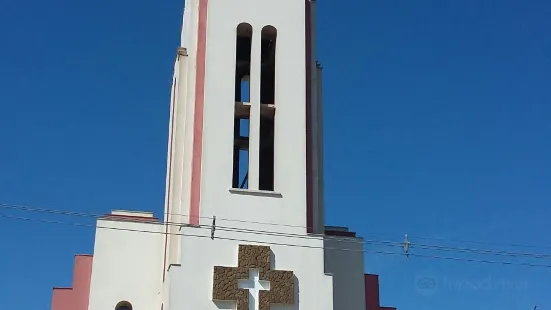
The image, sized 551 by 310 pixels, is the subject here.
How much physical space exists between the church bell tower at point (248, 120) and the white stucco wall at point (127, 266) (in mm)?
811

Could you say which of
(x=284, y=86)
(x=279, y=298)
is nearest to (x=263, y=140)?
(x=284, y=86)

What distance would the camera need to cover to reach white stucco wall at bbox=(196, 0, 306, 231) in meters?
21.3

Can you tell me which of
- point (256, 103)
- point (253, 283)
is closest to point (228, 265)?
point (253, 283)

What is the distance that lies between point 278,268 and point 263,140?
4157mm

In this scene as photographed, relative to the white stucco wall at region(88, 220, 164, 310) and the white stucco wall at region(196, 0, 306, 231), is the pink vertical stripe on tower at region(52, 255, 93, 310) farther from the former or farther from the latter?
the white stucco wall at region(196, 0, 306, 231)

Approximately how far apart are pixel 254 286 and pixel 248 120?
172 inches

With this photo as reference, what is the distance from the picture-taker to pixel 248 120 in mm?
22812

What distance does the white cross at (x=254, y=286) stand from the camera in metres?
20.6

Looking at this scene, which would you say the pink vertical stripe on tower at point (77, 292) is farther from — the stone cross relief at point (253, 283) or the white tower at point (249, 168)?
the stone cross relief at point (253, 283)

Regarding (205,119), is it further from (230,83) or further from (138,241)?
(138,241)

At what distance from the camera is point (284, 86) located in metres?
22.6

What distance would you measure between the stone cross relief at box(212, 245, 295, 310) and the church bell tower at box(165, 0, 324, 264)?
2.75ft

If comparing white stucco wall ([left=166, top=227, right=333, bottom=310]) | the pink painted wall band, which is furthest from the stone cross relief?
the pink painted wall band

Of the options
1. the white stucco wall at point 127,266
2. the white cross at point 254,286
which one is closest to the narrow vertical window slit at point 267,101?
the white cross at point 254,286
